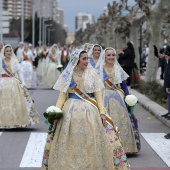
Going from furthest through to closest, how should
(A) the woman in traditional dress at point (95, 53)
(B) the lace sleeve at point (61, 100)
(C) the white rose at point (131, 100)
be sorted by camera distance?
(A) the woman in traditional dress at point (95, 53) → (C) the white rose at point (131, 100) → (B) the lace sleeve at point (61, 100)

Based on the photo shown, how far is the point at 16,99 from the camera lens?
13.7 meters

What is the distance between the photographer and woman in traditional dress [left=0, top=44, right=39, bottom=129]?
13.6 metres

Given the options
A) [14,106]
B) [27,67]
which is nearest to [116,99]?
[14,106]

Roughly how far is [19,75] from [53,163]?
604 centimetres

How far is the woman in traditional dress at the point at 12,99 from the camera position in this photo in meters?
13.6

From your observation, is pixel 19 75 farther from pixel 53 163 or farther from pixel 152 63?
pixel 152 63

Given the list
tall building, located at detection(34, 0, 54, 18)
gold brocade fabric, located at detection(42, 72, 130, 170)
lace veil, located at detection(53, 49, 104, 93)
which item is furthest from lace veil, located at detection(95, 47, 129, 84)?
tall building, located at detection(34, 0, 54, 18)

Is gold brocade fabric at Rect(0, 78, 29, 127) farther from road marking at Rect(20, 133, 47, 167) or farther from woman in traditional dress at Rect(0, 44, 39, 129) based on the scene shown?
road marking at Rect(20, 133, 47, 167)

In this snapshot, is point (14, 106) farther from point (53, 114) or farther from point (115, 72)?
point (53, 114)

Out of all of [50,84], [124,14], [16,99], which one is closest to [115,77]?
[16,99]

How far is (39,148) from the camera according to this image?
11586mm

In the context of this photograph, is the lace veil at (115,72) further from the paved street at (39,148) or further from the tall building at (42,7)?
the tall building at (42,7)

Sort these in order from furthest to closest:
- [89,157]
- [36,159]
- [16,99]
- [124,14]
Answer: [124,14] → [16,99] → [36,159] → [89,157]

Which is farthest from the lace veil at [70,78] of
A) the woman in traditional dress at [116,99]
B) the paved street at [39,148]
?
the woman in traditional dress at [116,99]
